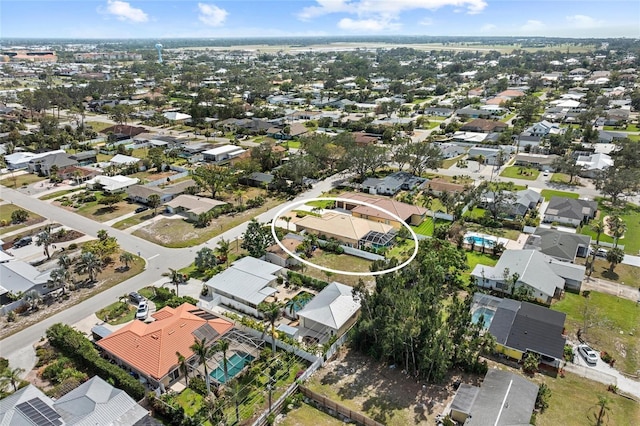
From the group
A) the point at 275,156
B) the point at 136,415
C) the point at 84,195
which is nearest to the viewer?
the point at 136,415

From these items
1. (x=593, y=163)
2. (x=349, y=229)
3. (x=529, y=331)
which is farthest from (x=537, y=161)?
(x=529, y=331)

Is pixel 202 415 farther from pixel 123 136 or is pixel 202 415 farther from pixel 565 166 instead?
pixel 123 136

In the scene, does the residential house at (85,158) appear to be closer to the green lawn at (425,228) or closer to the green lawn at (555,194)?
the green lawn at (425,228)

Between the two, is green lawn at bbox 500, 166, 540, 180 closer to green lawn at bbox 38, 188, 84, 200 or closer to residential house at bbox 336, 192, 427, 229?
residential house at bbox 336, 192, 427, 229

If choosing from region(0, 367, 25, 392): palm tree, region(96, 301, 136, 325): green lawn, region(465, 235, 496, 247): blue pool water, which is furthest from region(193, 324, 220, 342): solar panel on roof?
region(465, 235, 496, 247): blue pool water

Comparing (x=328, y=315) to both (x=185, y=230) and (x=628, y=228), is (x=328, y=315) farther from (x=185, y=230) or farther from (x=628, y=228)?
(x=628, y=228)

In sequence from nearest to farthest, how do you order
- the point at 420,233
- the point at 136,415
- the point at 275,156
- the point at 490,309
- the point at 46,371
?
the point at 136,415 → the point at 46,371 → the point at 490,309 → the point at 420,233 → the point at 275,156

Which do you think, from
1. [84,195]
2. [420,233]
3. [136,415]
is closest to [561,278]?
[420,233]
